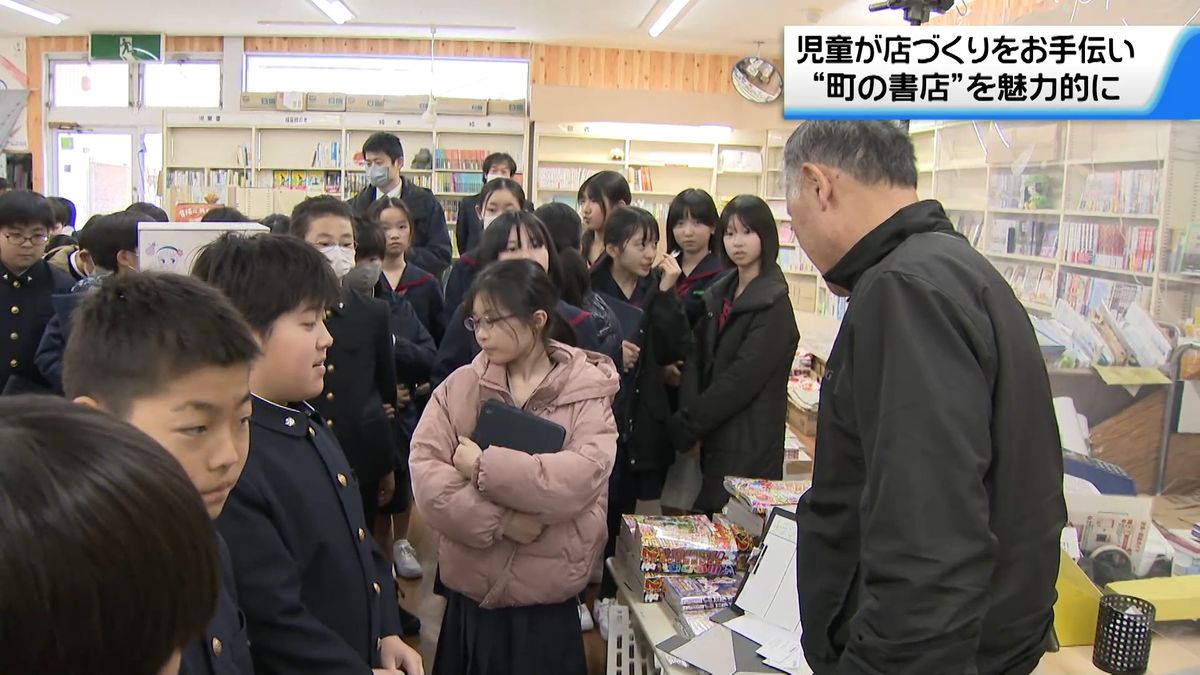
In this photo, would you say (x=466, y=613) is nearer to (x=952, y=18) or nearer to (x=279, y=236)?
(x=279, y=236)

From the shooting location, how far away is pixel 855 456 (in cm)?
119

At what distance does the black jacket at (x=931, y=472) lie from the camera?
39.9 inches

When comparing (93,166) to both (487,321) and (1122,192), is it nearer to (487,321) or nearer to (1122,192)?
(487,321)

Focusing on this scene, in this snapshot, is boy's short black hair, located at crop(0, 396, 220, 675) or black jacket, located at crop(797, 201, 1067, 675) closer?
boy's short black hair, located at crop(0, 396, 220, 675)

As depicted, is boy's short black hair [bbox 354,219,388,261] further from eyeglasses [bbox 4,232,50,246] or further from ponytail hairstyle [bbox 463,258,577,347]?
eyeglasses [bbox 4,232,50,246]

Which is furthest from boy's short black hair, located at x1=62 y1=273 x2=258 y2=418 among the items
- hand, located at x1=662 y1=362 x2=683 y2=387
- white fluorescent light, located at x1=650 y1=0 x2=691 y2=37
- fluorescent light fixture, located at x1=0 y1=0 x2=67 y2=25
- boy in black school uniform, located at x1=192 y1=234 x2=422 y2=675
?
fluorescent light fixture, located at x1=0 y1=0 x2=67 y2=25

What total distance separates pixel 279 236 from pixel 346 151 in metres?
8.19

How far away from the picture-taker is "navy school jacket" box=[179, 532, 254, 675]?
2.96ft

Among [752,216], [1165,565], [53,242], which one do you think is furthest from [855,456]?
[53,242]

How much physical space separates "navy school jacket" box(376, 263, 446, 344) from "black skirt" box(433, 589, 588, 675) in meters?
1.52

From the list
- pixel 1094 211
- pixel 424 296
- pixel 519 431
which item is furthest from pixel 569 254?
pixel 1094 211

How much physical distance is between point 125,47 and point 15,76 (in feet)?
5.01
